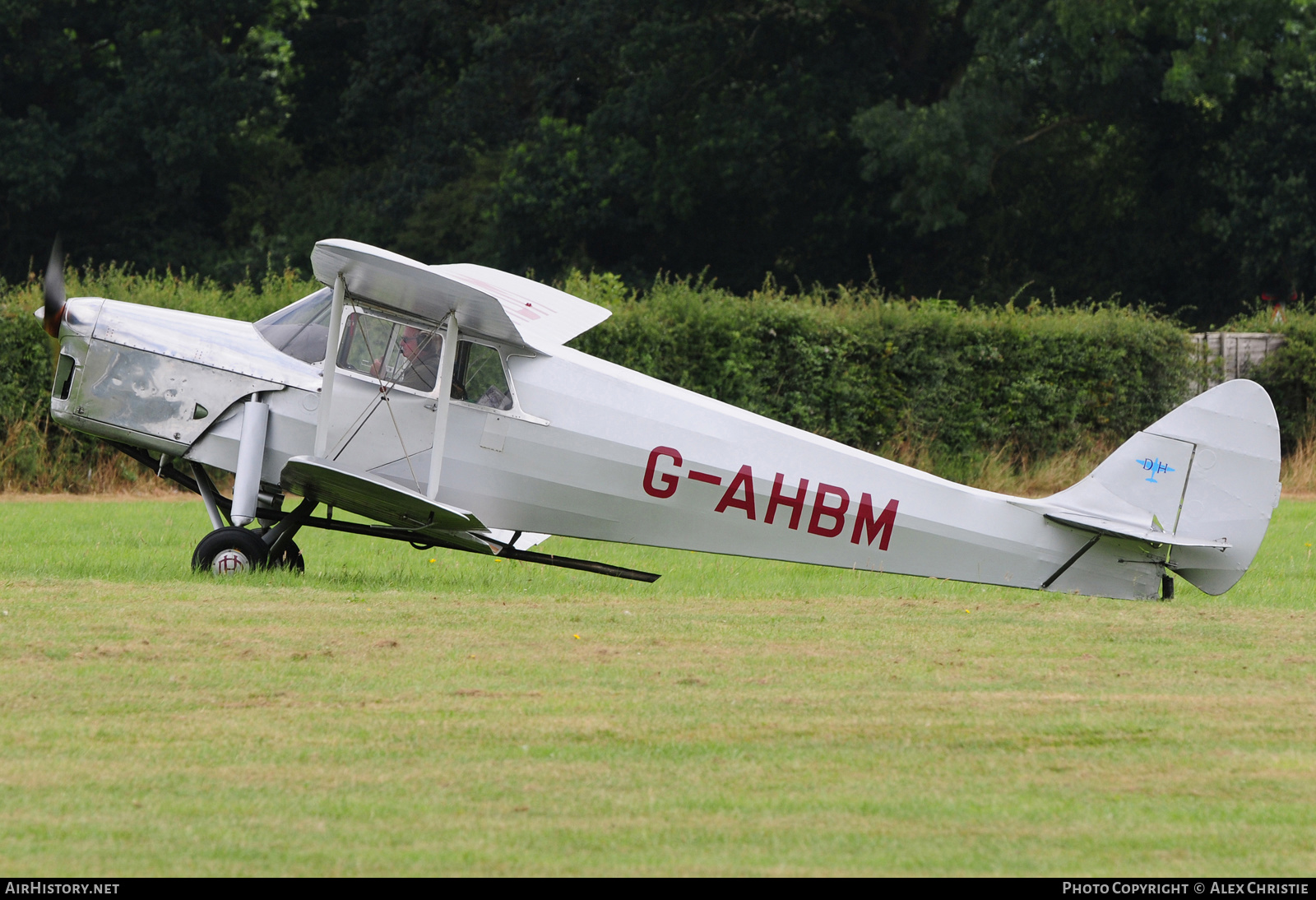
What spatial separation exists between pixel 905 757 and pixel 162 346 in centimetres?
614

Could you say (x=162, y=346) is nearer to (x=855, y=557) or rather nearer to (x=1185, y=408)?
(x=855, y=557)

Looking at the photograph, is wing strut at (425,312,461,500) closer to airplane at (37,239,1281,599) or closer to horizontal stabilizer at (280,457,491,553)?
airplane at (37,239,1281,599)

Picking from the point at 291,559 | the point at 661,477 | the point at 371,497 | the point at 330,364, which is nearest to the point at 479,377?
the point at 330,364

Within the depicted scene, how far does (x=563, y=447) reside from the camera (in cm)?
951

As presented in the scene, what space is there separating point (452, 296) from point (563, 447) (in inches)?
50.0

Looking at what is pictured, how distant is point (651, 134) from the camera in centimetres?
3603

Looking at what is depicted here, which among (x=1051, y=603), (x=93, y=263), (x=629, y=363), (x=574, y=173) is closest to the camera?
(x=1051, y=603)

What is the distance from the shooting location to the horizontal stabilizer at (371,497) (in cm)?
876

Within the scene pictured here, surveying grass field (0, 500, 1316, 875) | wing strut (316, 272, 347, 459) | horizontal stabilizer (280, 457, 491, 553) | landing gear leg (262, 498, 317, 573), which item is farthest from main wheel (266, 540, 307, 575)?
wing strut (316, 272, 347, 459)

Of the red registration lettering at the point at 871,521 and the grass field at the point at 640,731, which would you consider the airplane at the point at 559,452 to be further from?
the grass field at the point at 640,731

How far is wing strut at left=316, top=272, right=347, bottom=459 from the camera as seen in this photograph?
29.9 feet

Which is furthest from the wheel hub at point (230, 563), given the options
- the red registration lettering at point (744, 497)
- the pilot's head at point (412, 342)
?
the red registration lettering at point (744, 497)

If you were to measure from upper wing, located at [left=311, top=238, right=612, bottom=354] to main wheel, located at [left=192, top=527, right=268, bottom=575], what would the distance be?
180 centimetres

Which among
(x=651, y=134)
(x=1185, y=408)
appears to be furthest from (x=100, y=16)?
(x=1185, y=408)
